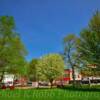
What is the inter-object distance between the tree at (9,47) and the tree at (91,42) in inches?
532

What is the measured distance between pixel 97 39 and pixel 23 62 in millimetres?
17692

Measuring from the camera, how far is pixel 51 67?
8344cm

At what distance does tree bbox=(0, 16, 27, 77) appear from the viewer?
50750 mm

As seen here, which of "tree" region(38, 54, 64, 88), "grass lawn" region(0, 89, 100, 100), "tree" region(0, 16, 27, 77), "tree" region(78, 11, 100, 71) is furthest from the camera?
"tree" region(38, 54, 64, 88)

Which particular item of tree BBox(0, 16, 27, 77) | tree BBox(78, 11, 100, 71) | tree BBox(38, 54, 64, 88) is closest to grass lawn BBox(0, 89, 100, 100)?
tree BBox(78, 11, 100, 71)

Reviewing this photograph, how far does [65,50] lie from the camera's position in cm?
6800

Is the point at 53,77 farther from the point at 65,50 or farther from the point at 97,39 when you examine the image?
the point at 97,39

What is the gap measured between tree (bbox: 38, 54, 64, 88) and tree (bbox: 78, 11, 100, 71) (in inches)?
1502

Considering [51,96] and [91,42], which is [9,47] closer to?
[91,42]

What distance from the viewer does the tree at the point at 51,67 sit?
272 feet

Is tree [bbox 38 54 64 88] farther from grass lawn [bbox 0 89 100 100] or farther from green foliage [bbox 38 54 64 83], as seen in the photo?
grass lawn [bbox 0 89 100 100]

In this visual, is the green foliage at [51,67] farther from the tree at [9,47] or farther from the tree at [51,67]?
the tree at [9,47]

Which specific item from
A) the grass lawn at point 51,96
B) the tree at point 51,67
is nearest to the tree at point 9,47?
the grass lawn at point 51,96

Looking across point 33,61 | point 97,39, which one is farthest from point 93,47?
point 33,61
